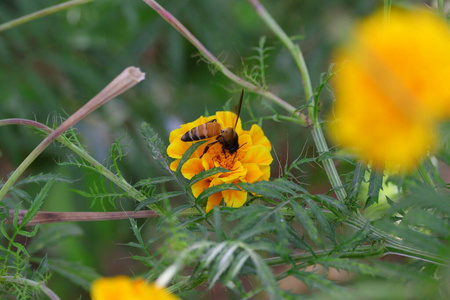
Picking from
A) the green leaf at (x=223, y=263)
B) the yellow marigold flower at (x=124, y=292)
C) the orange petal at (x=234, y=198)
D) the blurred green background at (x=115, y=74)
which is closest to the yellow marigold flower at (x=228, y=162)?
the orange petal at (x=234, y=198)

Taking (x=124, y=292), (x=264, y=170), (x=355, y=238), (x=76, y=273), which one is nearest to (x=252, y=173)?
(x=264, y=170)

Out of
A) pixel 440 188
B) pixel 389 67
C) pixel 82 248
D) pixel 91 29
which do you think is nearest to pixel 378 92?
pixel 389 67

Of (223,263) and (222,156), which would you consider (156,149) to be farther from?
(223,263)

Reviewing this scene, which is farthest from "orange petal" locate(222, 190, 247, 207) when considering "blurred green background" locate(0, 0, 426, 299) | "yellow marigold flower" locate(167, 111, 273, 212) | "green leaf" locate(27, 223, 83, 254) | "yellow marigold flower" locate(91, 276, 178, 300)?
"blurred green background" locate(0, 0, 426, 299)

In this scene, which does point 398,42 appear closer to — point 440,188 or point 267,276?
point 267,276

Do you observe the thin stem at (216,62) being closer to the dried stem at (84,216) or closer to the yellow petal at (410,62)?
the dried stem at (84,216)

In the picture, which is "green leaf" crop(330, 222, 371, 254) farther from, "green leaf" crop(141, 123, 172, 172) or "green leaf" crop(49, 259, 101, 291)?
"green leaf" crop(49, 259, 101, 291)
